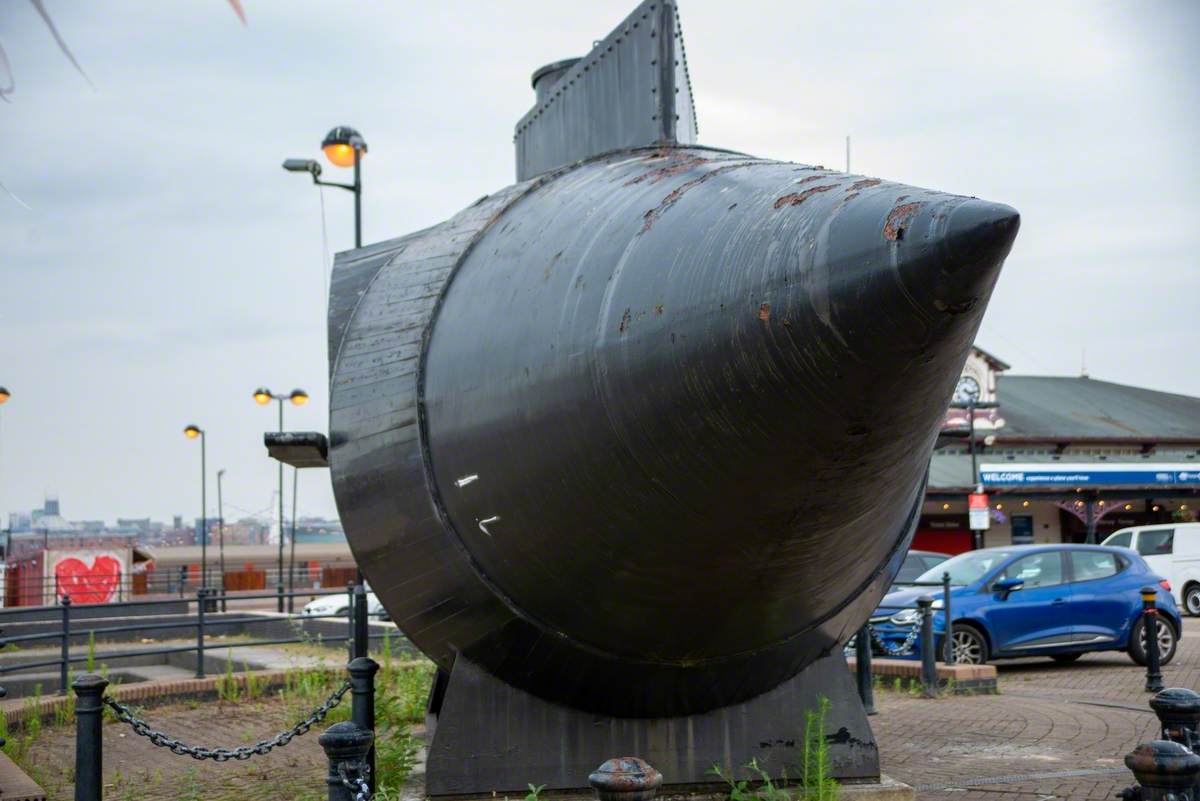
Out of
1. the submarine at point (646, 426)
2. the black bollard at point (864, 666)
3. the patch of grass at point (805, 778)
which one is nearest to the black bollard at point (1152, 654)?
the black bollard at point (864, 666)

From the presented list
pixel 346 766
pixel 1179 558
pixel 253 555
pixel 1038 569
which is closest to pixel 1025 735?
pixel 1038 569

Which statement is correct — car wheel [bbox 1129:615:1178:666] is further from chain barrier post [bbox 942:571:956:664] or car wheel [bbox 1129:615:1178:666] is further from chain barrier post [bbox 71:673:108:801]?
chain barrier post [bbox 71:673:108:801]

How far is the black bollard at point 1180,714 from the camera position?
13.7 ft

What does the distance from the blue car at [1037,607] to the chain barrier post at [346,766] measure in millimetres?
8856

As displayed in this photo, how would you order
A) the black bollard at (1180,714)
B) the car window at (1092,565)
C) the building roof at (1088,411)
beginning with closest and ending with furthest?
the black bollard at (1180,714) → the car window at (1092,565) → the building roof at (1088,411)

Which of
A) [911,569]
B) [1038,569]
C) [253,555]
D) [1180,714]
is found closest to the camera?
[1180,714]

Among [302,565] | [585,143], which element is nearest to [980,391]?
[302,565]

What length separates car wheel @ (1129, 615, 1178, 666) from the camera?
12664mm

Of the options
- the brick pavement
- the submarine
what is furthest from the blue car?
the submarine

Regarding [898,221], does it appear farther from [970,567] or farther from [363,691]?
[970,567]

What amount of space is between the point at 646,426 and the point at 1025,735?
19.1 feet

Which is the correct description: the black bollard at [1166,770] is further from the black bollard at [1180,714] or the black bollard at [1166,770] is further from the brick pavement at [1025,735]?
the brick pavement at [1025,735]

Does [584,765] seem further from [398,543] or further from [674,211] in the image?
[674,211]

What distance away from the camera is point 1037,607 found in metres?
12.3
